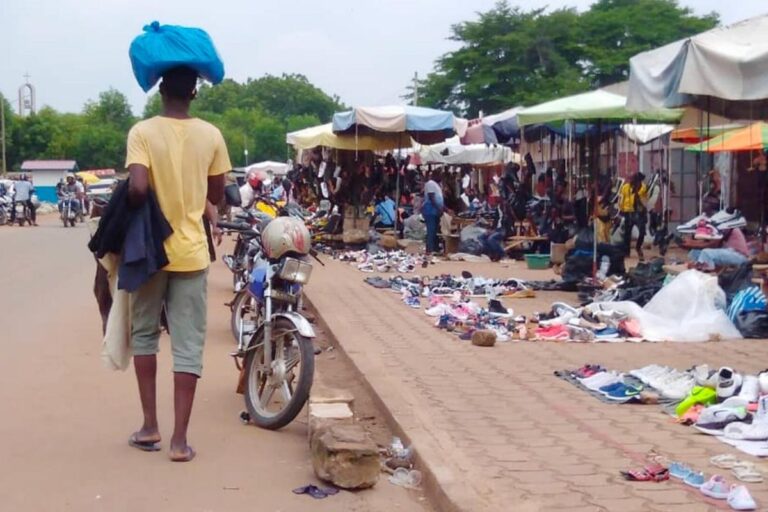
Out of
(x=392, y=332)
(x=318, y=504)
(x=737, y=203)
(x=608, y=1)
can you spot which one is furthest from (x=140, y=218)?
(x=608, y=1)

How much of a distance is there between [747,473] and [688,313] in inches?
187

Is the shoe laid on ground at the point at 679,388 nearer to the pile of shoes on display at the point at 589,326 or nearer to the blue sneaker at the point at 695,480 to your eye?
the blue sneaker at the point at 695,480

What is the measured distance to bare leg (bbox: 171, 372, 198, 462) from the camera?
538 cm

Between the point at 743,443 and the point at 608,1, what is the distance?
44.8 meters

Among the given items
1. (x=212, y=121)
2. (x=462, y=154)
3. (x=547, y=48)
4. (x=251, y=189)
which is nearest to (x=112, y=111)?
(x=212, y=121)

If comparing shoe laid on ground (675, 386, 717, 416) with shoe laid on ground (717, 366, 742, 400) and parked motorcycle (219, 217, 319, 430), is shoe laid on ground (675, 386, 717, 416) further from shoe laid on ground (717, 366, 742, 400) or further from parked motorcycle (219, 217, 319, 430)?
parked motorcycle (219, 217, 319, 430)

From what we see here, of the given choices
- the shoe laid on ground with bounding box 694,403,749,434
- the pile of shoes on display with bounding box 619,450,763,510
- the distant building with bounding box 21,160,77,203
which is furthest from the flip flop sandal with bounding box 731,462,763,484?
the distant building with bounding box 21,160,77,203

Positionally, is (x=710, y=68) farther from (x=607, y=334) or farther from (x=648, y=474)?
(x=648, y=474)

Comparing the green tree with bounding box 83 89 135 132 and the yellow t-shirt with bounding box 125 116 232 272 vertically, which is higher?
the green tree with bounding box 83 89 135 132

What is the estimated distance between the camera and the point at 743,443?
211 inches

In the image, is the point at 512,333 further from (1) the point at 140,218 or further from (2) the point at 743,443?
(1) the point at 140,218

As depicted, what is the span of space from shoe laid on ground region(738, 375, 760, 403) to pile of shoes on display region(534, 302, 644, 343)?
297cm

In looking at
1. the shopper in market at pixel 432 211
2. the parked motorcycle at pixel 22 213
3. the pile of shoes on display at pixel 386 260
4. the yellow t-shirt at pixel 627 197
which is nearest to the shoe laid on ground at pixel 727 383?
the pile of shoes on display at pixel 386 260

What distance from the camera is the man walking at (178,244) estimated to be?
5.35 metres
